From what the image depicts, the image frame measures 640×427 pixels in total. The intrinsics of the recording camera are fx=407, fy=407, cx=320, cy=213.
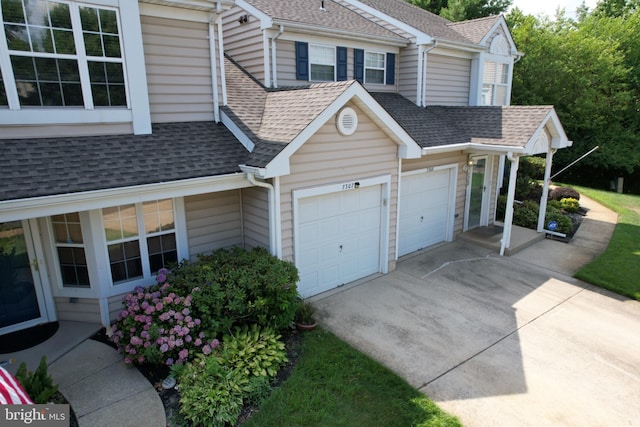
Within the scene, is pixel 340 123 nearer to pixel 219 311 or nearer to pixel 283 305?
pixel 283 305

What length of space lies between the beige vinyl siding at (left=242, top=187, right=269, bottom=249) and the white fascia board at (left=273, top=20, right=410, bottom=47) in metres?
4.77

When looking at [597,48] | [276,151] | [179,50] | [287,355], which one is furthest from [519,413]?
[597,48]

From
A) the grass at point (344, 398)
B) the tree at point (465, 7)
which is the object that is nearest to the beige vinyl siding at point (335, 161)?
the grass at point (344, 398)

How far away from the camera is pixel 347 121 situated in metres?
8.12

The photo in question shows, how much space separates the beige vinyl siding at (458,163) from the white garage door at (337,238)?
5.99 ft

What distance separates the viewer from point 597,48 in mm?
22453

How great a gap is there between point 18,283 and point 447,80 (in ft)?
42.2

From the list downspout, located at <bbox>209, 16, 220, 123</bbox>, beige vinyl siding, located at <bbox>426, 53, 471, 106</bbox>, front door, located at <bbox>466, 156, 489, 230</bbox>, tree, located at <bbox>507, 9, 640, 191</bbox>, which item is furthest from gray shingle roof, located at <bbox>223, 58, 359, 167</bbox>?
tree, located at <bbox>507, 9, 640, 191</bbox>

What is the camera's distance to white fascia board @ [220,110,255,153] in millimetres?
7693

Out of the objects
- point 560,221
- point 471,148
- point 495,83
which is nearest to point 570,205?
point 560,221

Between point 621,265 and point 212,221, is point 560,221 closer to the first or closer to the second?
point 621,265

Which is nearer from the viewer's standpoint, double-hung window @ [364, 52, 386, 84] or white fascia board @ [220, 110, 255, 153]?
white fascia board @ [220, 110, 255, 153]

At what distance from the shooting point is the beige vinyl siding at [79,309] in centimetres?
728

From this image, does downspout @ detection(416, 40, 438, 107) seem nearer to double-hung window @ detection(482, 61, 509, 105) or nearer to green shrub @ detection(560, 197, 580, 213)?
double-hung window @ detection(482, 61, 509, 105)
